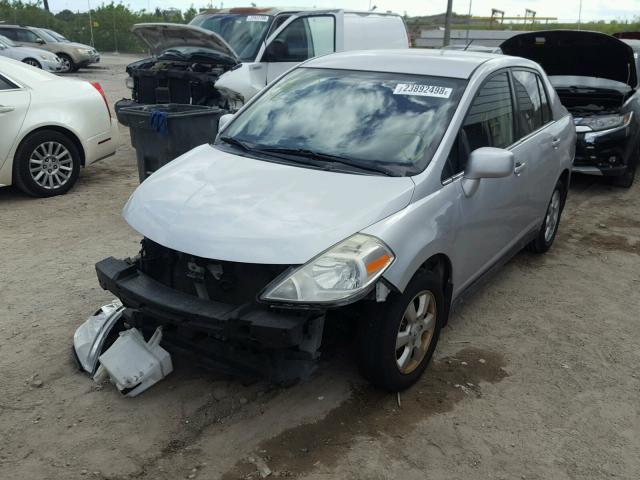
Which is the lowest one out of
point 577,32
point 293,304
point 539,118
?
point 293,304

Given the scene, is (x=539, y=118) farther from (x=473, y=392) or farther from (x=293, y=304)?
(x=293, y=304)

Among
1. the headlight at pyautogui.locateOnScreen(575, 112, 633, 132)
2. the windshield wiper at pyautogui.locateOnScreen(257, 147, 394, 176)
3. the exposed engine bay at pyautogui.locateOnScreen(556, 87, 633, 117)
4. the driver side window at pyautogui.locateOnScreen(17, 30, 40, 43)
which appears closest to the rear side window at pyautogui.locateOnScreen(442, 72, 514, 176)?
the windshield wiper at pyautogui.locateOnScreen(257, 147, 394, 176)

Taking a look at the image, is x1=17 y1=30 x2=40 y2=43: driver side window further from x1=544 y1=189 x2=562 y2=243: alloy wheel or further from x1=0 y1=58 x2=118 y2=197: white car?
x1=544 y1=189 x2=562 y2=243: alloy wheel

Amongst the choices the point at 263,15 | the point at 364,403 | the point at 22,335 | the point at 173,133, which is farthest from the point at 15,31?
the point at 364,403

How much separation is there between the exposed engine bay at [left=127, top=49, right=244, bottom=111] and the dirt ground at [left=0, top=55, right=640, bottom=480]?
4251 mm

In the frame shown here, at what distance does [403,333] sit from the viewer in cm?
326

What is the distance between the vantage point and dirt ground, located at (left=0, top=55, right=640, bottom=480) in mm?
2898

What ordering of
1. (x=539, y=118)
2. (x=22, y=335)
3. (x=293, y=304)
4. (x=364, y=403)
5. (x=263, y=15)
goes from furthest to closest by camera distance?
(x=263, y=15) < (x=539, y=118) < (x=22, y=335) < (x=364, y=403) < (x=293, y=304)

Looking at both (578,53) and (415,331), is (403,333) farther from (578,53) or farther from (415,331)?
(578,53)

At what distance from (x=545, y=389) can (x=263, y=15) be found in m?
7.34

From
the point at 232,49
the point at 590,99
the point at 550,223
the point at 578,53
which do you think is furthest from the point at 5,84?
the point at 590,99

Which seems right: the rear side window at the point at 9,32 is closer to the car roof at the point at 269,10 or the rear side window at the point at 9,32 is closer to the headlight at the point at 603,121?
the car roof at the point at 269,10

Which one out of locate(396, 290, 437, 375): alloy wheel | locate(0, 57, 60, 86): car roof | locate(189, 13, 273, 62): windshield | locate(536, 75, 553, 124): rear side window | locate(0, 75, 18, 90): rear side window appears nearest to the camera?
locate(396, 290, 437, 375): alloy wheel

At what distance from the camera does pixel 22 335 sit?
3.92 m
